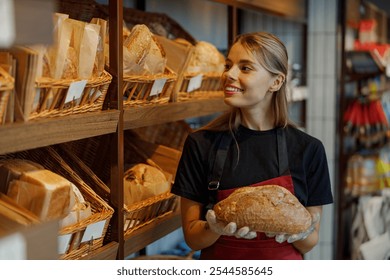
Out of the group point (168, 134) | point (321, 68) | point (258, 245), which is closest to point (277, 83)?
point (258, 245)

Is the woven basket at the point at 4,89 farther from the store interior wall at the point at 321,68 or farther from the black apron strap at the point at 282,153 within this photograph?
the store interior wall at the point at 321,68

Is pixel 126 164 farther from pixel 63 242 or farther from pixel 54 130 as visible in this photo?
pixel 54 130

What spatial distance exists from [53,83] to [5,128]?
0.21 meters

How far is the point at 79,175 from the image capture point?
1.88 m

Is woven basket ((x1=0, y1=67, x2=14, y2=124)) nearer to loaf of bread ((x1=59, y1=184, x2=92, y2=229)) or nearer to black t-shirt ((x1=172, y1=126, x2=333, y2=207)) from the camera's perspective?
loaf of bread ((x1=59, y1=184, x2=92, y2=229))

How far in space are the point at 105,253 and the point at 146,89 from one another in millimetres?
521

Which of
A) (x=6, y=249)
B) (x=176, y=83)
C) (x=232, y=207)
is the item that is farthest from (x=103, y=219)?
(x=176, y=83)

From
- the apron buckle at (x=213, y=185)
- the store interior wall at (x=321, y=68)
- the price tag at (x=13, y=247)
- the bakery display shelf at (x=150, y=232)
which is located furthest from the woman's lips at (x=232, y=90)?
the store interior wall at (x=321, y=68)

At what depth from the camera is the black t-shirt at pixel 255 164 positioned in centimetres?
182

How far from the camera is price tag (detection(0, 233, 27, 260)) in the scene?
125 cm

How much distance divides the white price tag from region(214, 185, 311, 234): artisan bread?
71cm

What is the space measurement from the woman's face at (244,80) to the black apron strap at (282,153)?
0.41 ft
